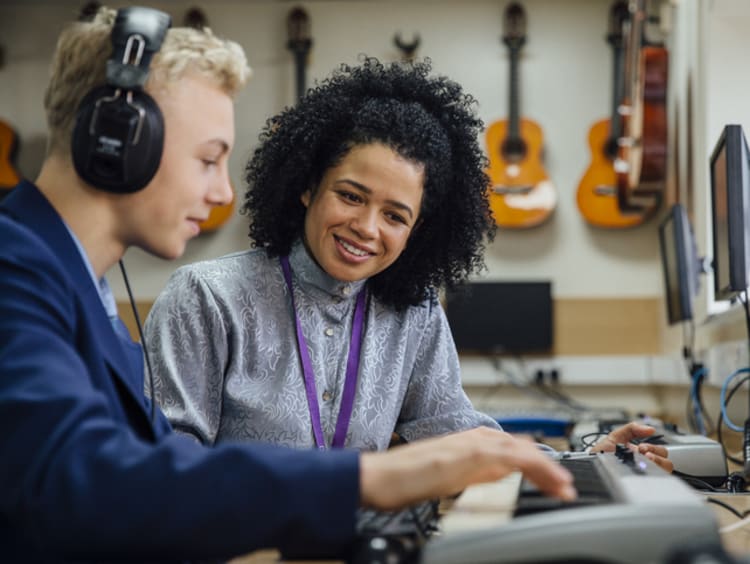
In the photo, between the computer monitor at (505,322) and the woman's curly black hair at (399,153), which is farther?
the computer monitor at (505,322)

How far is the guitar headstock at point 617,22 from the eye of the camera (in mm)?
5324

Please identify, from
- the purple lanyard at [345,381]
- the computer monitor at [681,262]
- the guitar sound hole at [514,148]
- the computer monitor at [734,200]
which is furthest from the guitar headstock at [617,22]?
the purple lanyard at [345,381]

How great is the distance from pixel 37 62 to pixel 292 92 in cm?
148

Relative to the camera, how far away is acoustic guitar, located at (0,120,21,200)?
5398 mm

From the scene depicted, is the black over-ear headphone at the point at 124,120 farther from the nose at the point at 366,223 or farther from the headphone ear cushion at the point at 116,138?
the nose at the point at 366,223

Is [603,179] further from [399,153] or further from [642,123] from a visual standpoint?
[399,153]

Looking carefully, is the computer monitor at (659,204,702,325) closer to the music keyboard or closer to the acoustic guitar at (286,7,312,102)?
the music keyboard

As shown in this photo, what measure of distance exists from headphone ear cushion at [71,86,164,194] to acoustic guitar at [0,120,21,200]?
4.83 m

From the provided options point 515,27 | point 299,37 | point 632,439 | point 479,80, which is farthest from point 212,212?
point 632,439

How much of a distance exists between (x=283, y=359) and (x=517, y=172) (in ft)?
12.4

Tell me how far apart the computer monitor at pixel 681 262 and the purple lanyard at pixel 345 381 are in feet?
5.14

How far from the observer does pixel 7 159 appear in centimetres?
541

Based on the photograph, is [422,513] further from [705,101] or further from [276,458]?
[705,101]

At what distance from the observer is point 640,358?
519cm
